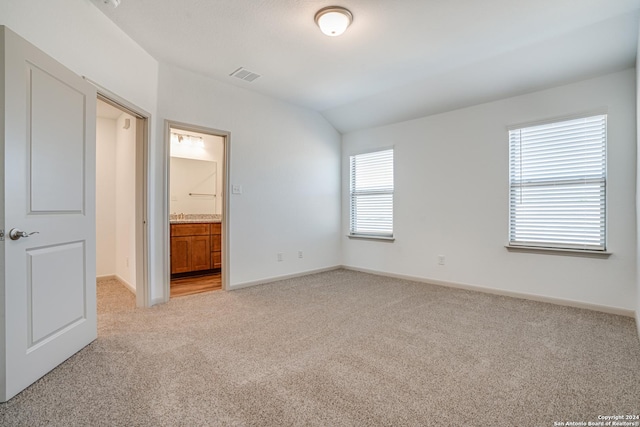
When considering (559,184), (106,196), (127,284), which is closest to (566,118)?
(559,184)

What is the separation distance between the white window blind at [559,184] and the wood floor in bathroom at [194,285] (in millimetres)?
3906

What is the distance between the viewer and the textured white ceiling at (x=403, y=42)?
8.04 feet

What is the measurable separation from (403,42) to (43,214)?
3.17 m

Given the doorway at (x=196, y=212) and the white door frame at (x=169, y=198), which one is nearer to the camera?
the white door frame at (x=169, y=198)

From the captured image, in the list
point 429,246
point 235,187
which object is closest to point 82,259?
point 235,187

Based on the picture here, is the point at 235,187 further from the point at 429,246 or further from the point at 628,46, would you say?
the point at 628,46

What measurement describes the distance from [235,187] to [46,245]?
2246 millimetres

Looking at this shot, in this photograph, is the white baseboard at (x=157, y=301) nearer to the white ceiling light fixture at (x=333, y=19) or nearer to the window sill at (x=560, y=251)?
the white ceiling light fixture at (x=333, y=19)

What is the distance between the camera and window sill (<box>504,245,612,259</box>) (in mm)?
3150

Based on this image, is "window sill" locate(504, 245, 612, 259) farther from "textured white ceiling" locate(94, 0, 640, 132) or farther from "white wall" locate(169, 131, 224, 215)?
"white wall" locate(169, 131, 224, 215)

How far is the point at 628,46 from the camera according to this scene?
2746 millimetres

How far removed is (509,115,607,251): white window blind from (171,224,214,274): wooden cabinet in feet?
14.2

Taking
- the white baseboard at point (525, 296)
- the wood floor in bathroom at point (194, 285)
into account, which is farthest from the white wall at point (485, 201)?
the wood floor in bathroom at point (194, 285)

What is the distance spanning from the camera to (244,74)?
3.68 meters
